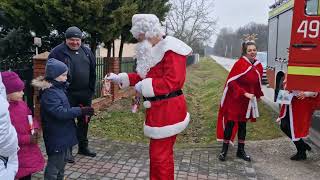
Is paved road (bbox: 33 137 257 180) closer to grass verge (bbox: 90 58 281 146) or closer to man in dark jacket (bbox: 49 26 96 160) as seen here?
man in dark jacket (bbox: 49 26 96 160)

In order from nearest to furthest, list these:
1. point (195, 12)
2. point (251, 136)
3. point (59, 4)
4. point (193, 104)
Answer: point (251, 136) → point (59, 4) → point (193, 104) → point (195, 12)

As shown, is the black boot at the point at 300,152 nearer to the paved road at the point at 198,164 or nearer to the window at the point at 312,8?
the paved road at the point at 198,164

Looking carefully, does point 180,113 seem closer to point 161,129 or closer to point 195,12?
point 161,129

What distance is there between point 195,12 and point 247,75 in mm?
42358

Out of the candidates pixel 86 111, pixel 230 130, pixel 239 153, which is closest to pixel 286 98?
pixel 230 130

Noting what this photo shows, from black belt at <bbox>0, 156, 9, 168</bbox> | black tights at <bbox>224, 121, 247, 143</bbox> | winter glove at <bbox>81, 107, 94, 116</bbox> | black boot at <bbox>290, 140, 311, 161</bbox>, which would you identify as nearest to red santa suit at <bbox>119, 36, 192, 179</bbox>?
winter glove at <bbox>81, 107, 94, 116</bbox>

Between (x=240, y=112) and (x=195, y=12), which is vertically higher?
(x=195, y=12)

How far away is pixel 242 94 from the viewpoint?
591 cm

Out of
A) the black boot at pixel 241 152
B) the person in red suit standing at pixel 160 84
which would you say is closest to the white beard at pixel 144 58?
the person in red suit standing at pixel 160 84

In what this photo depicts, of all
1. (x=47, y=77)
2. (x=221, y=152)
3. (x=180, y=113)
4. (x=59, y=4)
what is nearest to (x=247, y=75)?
(x=221, y=152)

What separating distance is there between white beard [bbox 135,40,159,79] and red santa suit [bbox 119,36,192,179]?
2 centimetres

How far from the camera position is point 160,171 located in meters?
4.19

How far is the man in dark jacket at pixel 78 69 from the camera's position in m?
5.53

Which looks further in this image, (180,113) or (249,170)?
(249,170)
